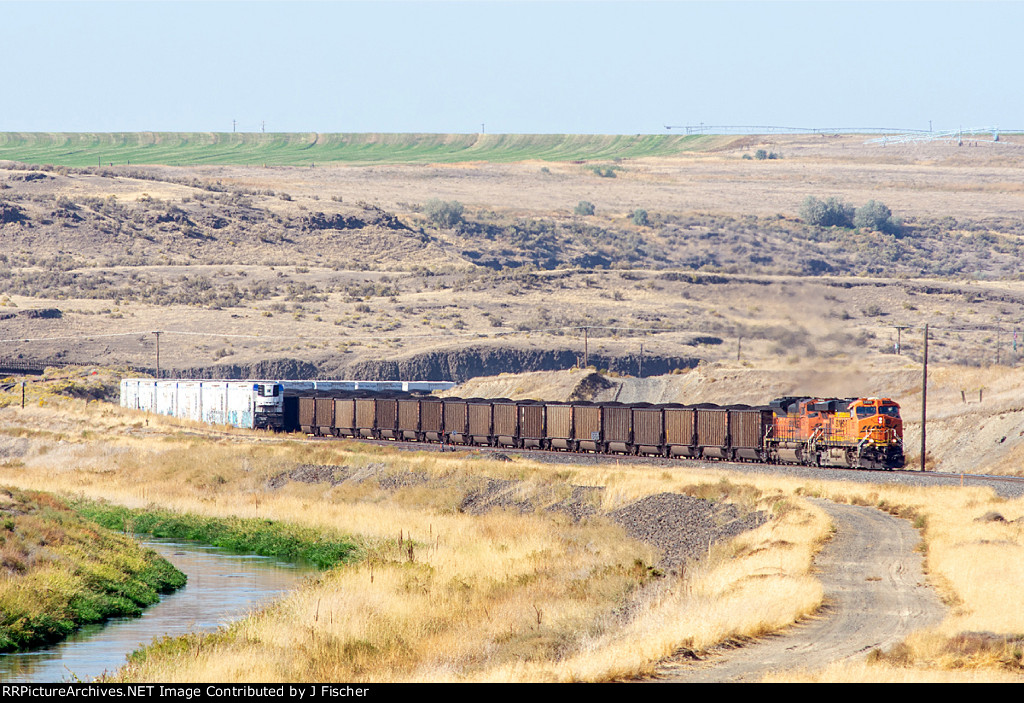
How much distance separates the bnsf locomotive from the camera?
5128cm

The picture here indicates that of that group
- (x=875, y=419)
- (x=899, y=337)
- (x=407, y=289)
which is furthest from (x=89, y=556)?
(x=407, y=289)

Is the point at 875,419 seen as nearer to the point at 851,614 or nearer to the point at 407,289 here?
the point at 851,614

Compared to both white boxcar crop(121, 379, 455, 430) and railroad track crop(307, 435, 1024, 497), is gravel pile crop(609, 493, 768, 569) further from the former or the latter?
white boxcar crop(121, 379, 455, 430)

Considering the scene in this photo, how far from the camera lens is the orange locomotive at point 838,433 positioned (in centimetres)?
5075

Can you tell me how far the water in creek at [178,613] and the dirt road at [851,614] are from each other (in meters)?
11.7

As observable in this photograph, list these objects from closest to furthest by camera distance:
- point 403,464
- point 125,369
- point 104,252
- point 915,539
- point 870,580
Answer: point 870,580 → point 915,539 → point 403,464 → point 125,369 → point 104,252

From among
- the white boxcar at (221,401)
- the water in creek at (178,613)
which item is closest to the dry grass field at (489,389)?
the water in creek at (178,613)

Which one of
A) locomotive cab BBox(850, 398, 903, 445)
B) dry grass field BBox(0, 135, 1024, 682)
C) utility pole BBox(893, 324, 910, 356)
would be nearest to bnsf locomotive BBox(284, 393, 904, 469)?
locomotive cab BBox(850, 398, 903, 445)

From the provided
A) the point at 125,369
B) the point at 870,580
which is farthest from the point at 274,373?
the point at 870,580

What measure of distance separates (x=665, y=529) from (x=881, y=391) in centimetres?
4923

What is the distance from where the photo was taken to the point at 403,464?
179ft

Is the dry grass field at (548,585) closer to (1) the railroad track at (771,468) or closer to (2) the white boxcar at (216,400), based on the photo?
(1) the railroad track at (771,468)

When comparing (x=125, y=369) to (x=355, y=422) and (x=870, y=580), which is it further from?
(x=870, y=580)

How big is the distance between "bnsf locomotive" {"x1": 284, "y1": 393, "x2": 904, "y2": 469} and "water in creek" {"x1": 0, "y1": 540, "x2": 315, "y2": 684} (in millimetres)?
24795
